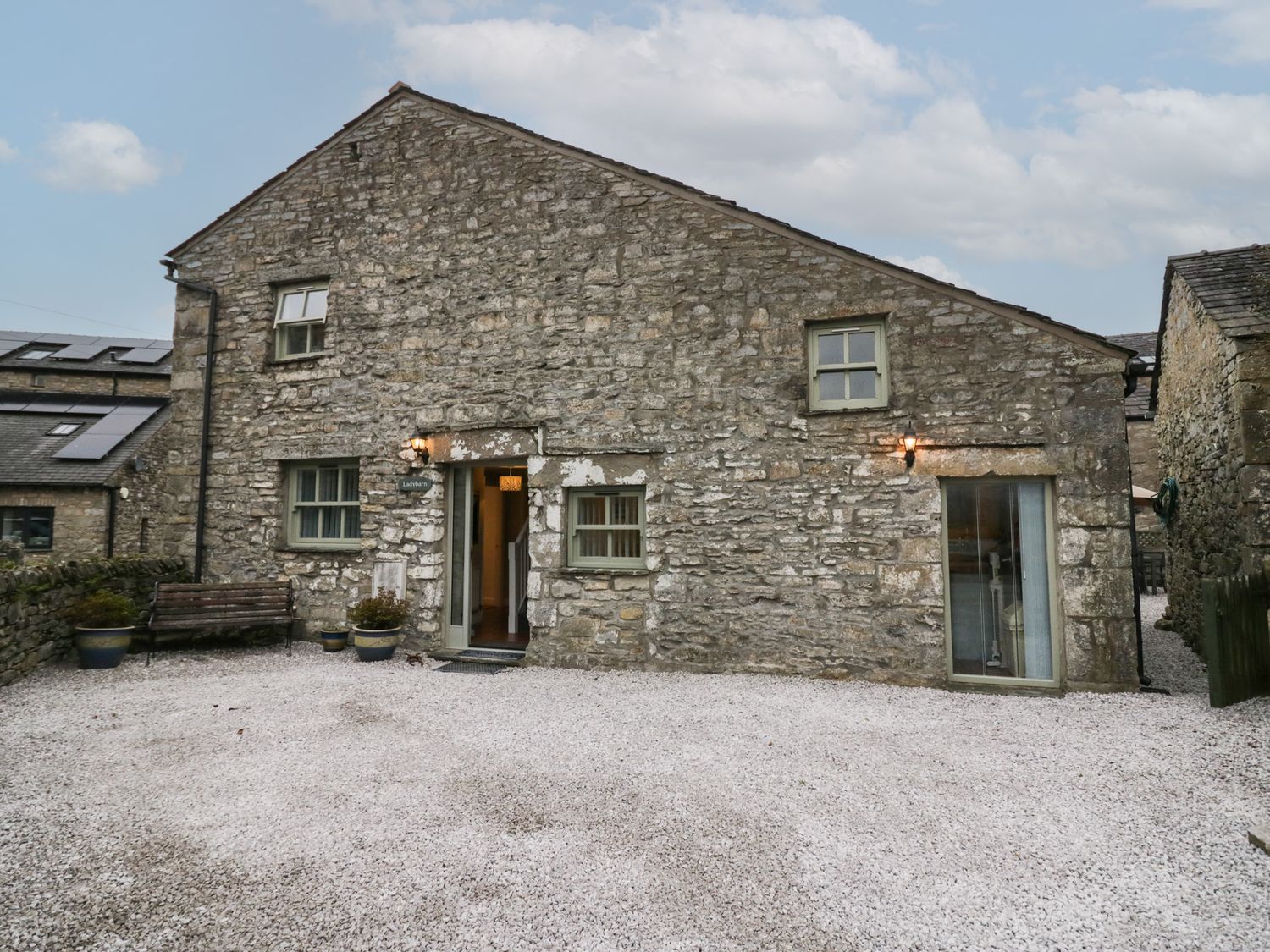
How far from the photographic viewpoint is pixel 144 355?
23.0m

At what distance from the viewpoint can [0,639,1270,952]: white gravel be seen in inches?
113

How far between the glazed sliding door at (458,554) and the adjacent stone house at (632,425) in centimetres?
4

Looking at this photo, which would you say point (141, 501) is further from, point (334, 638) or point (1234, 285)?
point (1234, 285)

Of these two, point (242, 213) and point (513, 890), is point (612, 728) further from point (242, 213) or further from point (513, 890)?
point (242, 213)

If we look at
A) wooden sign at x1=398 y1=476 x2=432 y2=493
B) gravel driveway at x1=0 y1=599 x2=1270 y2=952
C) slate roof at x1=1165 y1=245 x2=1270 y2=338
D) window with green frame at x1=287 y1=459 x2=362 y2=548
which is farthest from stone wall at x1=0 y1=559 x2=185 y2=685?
slate roof at x1=1165 y1=245 x2=1270 y2=338

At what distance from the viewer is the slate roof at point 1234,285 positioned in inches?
256

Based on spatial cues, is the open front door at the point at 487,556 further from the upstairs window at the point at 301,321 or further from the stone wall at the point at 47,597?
the stone wall at the point at 47,597

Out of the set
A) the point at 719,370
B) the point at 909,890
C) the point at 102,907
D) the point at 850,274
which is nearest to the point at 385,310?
the point at 719,370

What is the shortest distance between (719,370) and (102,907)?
6.23 metres

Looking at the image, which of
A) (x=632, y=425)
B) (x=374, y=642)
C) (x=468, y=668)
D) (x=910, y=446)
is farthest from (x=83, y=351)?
(x=910, y=446)

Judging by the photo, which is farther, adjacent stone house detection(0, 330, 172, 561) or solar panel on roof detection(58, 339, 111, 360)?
solar panel on roof detection(58, 339, 111, 360)

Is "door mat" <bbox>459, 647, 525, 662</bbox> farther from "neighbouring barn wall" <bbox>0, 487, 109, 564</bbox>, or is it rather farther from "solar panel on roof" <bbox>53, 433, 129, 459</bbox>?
"solar panel on roof" <bbox>53, 433, 129, 459</bbox>

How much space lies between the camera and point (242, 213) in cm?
943

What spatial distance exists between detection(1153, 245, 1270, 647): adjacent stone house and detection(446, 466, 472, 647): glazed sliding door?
800 cm
